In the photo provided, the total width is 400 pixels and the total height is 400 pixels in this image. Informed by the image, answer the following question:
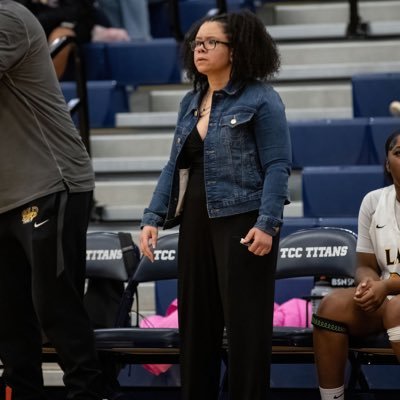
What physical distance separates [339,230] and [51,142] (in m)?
1.36

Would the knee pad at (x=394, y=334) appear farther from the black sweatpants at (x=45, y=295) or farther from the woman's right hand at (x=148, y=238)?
the black sweatpants at (x=45, y=295)

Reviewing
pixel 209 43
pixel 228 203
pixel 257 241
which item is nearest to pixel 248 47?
pixel 209 43

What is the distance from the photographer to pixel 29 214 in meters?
3.85

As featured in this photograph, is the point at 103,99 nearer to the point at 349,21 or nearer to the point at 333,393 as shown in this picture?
the point at 349,21

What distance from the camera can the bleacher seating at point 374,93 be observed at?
617 cm

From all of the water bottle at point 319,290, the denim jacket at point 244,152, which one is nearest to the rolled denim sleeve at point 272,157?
the denim jacket at point 244,152

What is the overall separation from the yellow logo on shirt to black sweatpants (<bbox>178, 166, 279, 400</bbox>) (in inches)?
19.7

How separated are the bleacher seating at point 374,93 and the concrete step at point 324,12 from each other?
98 centimetres

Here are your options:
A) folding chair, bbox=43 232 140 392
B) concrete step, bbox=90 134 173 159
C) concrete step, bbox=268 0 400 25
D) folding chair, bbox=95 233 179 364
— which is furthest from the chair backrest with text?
concrete step, bbox=268 0 400 25

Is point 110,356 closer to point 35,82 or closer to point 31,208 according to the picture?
point 31,208

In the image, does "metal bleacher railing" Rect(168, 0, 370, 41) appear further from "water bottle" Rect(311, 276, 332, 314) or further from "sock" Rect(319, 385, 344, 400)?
"sock" Rect(319, 385, 344, 400)

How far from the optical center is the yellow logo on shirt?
3.84m

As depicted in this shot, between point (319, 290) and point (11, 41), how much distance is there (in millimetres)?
1708

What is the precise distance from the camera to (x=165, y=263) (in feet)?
15.7
